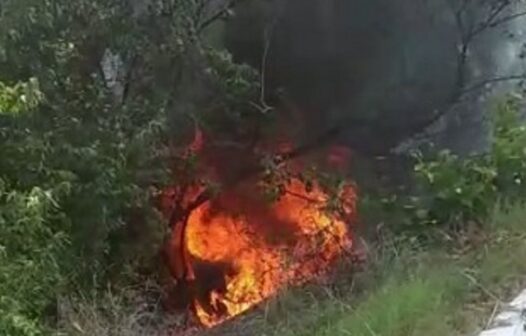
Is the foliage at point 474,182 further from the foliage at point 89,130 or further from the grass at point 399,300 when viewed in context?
the foliage at point 89,130

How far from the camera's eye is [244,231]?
12.3m

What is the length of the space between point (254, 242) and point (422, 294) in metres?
6.01

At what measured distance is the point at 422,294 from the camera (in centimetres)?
600

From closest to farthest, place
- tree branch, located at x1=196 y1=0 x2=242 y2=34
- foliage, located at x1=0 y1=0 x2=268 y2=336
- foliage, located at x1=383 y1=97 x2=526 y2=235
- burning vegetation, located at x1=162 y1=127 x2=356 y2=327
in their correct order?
foliage, located at x1=0 y1=0 x2=268 y2=336, foliage, located at x1=383 y1=97 x2=526 y2=235, burning vegetation, located at x1=162 y1=127 x2=356 y2=327, tree branch, located at x1=196 y1=0 x2=242 y2=34

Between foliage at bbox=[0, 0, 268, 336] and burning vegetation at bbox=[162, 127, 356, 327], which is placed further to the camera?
burning vegetation at bbox=[162, 127, 356, 327]

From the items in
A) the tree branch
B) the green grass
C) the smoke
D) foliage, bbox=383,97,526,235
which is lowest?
the green grass

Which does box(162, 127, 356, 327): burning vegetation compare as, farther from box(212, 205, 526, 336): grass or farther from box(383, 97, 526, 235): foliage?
box(212, 205, 526, 336): grass

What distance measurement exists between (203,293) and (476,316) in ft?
20.5

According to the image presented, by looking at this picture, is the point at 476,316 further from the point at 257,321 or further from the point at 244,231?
the point at 244,231

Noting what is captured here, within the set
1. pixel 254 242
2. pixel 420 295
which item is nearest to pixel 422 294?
pixel 420 295

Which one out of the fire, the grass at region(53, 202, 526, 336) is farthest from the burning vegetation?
the grass at region(53, 202, 526, 336)

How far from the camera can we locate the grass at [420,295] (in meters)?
5.71

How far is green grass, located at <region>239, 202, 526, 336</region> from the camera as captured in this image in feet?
18.7

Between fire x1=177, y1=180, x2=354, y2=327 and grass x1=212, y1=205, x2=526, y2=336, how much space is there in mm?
1138
